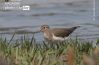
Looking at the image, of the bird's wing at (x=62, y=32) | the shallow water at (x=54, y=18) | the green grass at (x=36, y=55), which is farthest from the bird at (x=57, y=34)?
the shallow water at (x=54, y=18)

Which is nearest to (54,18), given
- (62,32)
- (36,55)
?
(62,32)

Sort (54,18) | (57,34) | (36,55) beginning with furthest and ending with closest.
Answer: (54,18) < (57,34) < (36,55)

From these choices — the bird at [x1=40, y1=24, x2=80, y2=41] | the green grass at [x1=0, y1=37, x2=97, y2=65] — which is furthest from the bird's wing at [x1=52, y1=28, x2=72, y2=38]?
the green grass at [x1=0, y1=37, x2=97, y2=65]

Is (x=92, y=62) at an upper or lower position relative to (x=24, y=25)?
upper

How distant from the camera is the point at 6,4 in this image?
1524 cm

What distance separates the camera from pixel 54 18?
39.8 feet

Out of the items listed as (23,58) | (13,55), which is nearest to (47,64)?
(23,58)

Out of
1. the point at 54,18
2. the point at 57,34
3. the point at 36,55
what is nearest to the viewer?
the point at 36,55

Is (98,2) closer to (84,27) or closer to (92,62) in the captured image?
(84,27)

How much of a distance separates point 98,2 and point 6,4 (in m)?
3.89

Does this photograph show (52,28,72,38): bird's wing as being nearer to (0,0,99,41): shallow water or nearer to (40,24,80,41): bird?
(40,24,80,41): bird

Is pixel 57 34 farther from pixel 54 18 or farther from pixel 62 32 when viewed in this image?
pixel 54 18

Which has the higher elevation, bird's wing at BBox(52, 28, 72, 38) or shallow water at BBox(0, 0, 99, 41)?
bird's wing at BBox(52, 28, 72, 38)

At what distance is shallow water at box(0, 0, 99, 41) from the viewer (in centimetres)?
1038
